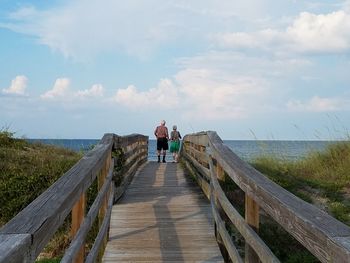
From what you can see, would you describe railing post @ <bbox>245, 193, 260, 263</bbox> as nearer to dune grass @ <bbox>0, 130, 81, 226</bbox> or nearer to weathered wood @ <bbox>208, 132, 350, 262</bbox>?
weathered wood @ <bbox>208, 132, 350, 262</bbox>

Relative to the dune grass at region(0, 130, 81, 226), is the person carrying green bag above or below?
above

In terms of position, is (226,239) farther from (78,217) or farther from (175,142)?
(175,142)

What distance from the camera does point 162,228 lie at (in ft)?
22.4

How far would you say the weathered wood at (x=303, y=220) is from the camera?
7.18 feet

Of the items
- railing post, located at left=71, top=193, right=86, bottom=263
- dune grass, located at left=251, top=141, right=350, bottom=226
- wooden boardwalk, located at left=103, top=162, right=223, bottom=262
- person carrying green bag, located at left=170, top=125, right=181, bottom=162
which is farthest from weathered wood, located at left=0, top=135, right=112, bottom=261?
person carrying green bag, located at left=170, top=125, right=181, bottom=162

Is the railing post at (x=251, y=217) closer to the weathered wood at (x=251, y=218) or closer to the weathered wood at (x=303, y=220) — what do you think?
the weathered wood at (x=251, y=218)

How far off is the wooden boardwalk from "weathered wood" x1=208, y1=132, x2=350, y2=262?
1.73 metres

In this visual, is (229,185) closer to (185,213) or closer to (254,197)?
(185,213)

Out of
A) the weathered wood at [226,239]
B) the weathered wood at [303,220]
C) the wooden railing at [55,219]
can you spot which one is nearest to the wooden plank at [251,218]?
the weathered wood at [303,220]

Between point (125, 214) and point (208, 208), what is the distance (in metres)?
1.31

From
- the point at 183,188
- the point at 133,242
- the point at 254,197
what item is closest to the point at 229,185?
the point at 183,188

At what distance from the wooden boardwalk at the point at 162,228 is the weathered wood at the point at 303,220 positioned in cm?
173

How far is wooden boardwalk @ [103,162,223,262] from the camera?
224 inches

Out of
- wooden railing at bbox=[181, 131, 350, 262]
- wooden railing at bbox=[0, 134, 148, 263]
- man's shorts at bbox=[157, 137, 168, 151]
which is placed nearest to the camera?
wooden railing at bbox=[0, 134, 148, 263]
